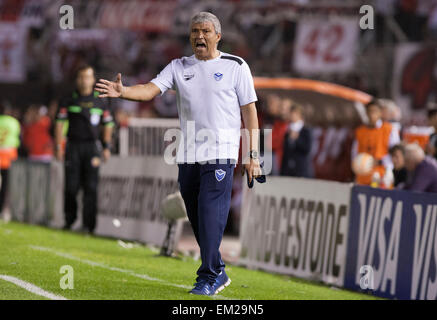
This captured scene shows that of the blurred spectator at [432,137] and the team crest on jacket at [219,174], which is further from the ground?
the blurred spectator at [432,137]

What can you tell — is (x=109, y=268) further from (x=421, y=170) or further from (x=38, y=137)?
(x=38, y=137)

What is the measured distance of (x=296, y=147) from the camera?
1897 centimetres

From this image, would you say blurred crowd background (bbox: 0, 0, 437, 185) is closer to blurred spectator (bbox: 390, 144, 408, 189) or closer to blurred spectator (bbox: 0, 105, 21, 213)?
blurred spectator (bbox: 0, 105, 21, 213)

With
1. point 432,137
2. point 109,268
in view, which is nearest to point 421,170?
point 432,137

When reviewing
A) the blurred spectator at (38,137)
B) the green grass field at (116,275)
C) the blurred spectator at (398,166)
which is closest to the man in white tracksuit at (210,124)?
the green grass field at (116,275)

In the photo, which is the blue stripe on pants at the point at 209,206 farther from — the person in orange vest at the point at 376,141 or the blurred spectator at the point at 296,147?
the blurred spectator at the point at 296,147

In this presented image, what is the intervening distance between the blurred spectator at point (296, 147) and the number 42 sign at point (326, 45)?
21.6 ft

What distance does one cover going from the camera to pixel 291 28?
28.8 meters

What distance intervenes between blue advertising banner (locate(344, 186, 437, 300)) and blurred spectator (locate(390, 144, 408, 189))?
2992 mm

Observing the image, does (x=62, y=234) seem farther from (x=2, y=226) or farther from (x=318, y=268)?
(x=318, y=268)

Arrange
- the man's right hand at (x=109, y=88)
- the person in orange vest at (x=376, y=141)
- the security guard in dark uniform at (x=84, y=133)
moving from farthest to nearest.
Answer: the person in orange vest at (x=376, y=141)
the security guard in dark uniform at (x=84, y=133)
the man's right hand at (x=109, y=88)

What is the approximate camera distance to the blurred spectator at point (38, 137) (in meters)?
24.9
